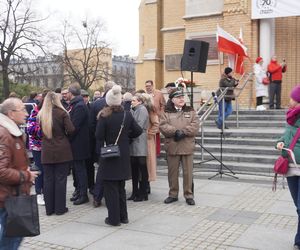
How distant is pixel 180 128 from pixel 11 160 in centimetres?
363

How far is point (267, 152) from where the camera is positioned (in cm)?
1076

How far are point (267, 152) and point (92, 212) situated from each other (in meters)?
5.11

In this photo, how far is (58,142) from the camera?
7148 mm

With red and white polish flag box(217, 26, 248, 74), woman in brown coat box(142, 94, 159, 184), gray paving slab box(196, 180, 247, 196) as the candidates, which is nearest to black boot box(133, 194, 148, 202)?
woman in brown coat box(142, 94, 159, 184)

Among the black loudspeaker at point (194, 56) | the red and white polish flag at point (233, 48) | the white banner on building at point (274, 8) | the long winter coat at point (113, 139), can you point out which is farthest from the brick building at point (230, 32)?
the long winter coat at point (113, 139)

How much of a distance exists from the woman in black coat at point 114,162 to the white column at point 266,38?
10543 mm

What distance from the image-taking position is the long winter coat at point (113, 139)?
6.40 meters

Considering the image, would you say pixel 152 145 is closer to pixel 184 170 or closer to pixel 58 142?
pixel 184 170

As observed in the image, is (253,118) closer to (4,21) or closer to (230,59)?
(230,59)

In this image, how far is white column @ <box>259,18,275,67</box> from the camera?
15.8 metres

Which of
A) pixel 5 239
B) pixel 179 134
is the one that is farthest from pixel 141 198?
pixel 5 239

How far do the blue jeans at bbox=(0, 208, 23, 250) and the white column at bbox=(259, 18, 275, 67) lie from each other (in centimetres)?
1304

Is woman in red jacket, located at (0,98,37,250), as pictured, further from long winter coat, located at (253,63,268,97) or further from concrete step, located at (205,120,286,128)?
long winter coat, located at (253,63,268,97)

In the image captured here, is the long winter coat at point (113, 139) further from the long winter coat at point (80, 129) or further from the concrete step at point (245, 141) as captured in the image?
the concrete step at point (245, 141)
